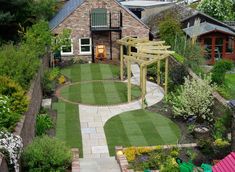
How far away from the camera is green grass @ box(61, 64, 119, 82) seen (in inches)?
1144

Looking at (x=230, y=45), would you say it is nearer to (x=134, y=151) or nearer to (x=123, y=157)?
(x=134, y=151)

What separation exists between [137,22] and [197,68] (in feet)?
29.9

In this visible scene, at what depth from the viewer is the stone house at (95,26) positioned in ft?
109

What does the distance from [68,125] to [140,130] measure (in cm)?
346

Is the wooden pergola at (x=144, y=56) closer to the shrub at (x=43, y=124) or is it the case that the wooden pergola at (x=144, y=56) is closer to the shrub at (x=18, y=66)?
the shrub at (x=43, y=124)

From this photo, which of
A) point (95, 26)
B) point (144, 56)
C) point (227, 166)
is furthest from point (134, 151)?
point (95, 26)

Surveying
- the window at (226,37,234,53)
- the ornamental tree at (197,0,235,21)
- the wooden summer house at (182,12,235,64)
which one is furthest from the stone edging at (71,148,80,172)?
the ornamental tree at (197,0,235,21)

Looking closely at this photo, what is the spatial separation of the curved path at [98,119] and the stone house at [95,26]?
7.89 m

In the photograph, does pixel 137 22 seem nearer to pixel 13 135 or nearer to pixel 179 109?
pixel 179 109

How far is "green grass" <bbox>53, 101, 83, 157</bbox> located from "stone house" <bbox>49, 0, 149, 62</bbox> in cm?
1063

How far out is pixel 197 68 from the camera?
85.8 ft

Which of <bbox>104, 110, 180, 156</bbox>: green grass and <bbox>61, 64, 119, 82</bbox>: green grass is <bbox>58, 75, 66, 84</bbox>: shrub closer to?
<bbox>61, 64, 119, 82</bbox>: green grass

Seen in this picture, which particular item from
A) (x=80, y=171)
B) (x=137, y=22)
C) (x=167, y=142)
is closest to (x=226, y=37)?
(x=137, y=22)

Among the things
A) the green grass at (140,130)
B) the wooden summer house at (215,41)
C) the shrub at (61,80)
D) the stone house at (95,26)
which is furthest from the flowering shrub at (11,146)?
the wooden summer house at (215,41)
